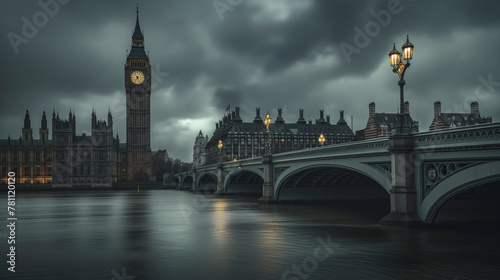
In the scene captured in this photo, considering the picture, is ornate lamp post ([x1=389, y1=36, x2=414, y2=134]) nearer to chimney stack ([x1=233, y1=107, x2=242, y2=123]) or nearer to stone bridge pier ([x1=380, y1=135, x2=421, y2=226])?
stone bridge pier ([x1=380, y1=135, x2=421, y2=226])

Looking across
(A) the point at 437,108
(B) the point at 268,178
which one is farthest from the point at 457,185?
(A) the point at 437,108

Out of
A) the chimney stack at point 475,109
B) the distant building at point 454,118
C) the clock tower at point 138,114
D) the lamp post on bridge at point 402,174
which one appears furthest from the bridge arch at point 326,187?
the clock tower at point 138,114

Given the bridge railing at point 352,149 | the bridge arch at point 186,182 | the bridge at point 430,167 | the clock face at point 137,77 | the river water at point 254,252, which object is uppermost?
the clock face at point 137,77

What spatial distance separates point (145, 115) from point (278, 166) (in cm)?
13621

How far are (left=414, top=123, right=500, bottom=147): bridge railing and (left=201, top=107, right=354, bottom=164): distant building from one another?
15246 centimetres

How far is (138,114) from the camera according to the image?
179 m

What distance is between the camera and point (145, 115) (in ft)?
590

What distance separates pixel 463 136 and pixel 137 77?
170632 millimetres

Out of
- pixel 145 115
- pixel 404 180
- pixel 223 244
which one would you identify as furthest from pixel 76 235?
pixel 145 115

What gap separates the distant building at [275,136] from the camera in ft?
593

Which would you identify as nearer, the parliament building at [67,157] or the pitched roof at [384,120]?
the pitched roof at [384,120]

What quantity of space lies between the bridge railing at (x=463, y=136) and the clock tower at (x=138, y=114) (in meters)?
156

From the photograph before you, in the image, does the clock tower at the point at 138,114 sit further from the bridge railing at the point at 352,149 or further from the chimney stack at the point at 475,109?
the bridge railing at the point at 352,149

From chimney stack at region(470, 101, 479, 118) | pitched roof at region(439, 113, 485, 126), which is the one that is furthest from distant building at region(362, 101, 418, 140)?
chimney stack at region(470, 101, 479, 118)
